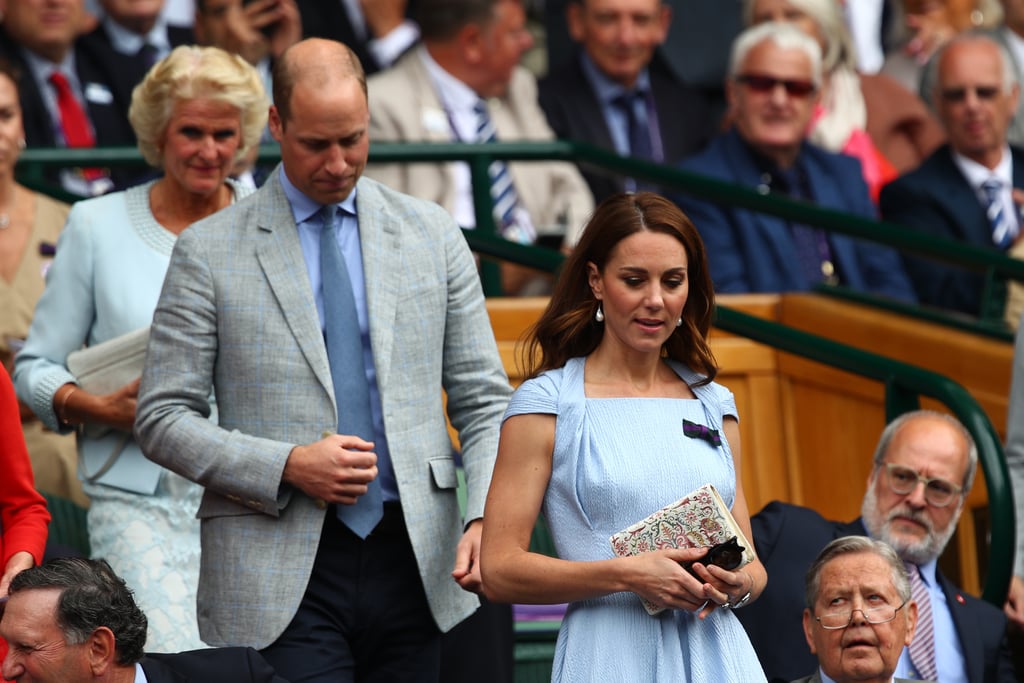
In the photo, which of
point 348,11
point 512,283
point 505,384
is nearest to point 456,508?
point 505,384

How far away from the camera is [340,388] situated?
399 cm

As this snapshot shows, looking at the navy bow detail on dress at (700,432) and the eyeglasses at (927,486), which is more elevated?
the navy bow detail on dress at (700,432)

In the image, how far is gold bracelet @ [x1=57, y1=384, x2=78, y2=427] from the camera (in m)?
Result: 4.77

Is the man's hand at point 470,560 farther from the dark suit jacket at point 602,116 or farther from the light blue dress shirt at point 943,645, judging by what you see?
the dark suit jacket at point 602,116

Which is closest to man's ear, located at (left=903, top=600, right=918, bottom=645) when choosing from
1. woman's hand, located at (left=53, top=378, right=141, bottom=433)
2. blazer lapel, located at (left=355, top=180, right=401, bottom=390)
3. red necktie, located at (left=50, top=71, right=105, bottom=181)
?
blazer lapel, located at (left=355, top=180, right=401, bottom=390)

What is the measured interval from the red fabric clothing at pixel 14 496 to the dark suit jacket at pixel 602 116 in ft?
15.1

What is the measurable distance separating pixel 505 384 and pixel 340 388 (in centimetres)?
41

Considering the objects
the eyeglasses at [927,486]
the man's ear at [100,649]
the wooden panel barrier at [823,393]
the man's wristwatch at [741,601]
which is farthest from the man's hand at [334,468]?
the wooden panel barrier at [823,393]

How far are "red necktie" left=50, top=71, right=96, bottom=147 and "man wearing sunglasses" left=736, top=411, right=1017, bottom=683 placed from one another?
367 cm

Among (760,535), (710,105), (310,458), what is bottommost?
(760,535)

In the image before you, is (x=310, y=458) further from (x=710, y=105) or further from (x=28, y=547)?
(x=710, y=105)

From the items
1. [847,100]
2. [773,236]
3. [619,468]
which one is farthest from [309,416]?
[847,100]

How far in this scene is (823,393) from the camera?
255 inches

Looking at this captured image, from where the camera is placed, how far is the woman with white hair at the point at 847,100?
28.8ft
